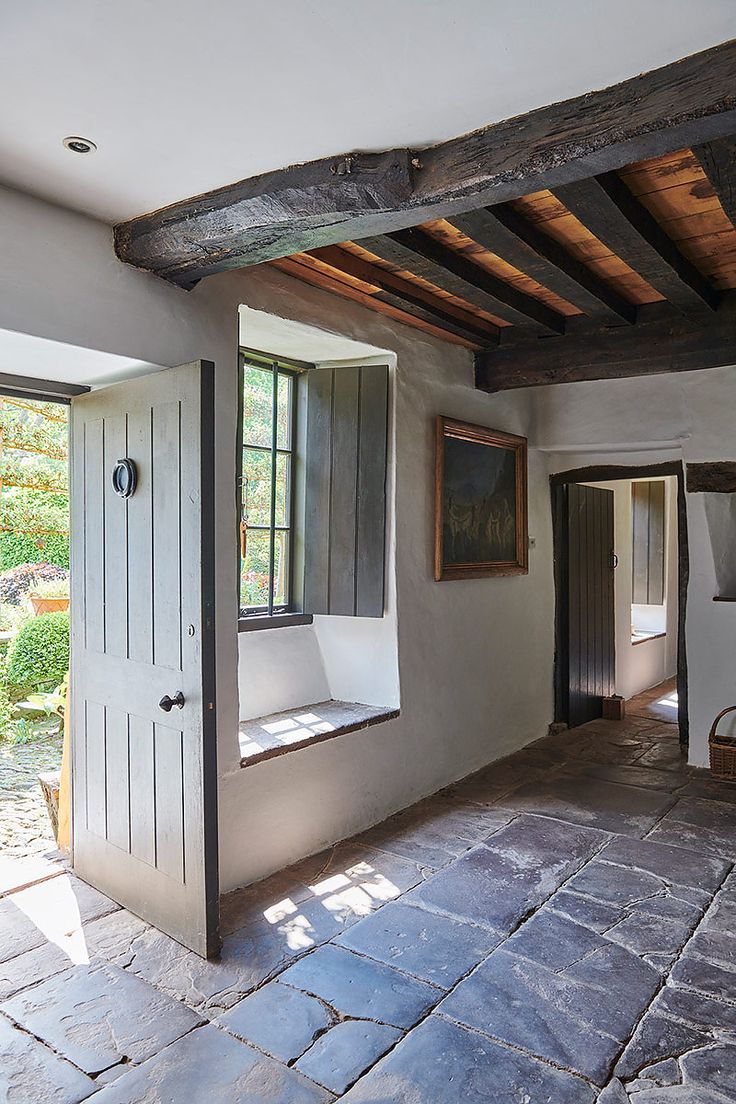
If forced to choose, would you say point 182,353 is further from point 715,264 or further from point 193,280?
point 715,264

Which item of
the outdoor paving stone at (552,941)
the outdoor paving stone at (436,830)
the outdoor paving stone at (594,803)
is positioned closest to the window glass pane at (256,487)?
the outdoor paving stone at (436,830)

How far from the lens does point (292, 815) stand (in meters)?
3.15

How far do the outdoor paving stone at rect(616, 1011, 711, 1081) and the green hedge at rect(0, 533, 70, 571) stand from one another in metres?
7.27

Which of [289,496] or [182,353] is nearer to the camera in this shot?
[182,353]

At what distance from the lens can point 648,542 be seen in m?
7.40

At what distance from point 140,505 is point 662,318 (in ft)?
9.37

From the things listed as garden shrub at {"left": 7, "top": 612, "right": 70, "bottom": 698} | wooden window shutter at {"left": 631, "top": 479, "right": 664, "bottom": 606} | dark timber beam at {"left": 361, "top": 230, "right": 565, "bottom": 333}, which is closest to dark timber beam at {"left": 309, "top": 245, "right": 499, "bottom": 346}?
dark timber beam at {"left": 361, "top": 230, "right": 565, "bottom": 333}

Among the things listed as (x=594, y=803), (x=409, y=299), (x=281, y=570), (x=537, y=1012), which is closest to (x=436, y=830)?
(x=594, y=803)

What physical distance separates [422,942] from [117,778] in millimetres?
1232

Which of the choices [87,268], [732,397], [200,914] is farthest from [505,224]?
[200,914]

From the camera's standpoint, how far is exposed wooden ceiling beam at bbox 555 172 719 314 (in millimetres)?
2451

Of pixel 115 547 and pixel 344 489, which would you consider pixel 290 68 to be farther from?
pixel 344 489

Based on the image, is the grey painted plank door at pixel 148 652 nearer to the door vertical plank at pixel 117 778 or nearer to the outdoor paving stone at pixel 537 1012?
the door vertical plank at pixel 117 778

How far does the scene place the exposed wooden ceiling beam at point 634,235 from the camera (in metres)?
2.45
